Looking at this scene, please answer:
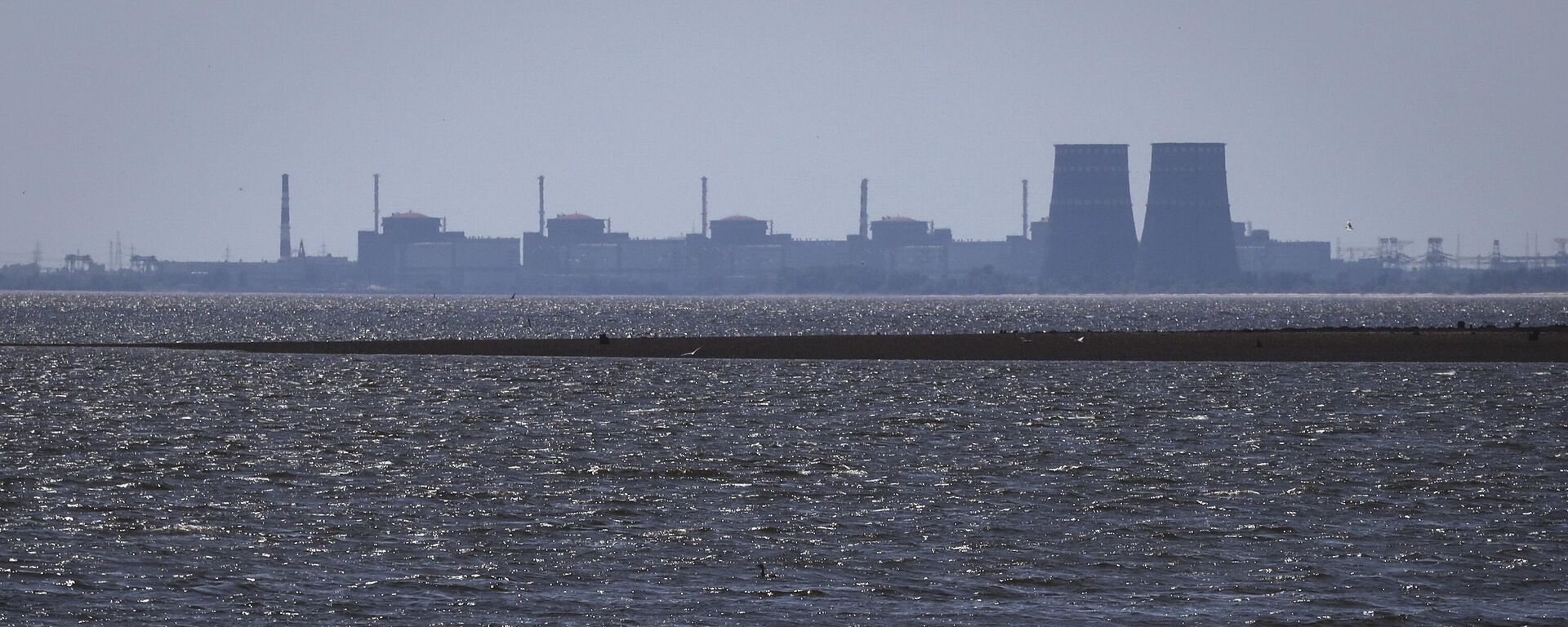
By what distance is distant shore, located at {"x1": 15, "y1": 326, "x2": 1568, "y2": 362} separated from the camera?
77250 millimetres

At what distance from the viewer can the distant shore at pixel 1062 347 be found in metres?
77.2

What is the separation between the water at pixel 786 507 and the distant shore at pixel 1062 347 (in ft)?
72.3

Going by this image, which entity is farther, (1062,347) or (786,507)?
(1062,347)

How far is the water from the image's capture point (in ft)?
66.9

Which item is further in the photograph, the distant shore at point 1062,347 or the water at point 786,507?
the distant shore at point 1062,347

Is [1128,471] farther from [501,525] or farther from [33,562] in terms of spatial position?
[33,562]

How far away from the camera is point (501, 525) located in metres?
26.2

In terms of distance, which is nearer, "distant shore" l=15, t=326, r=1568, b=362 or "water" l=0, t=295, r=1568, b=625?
"water" l=0, t=295, r=1568, b=625

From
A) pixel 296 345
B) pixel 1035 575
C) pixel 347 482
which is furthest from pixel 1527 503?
pixel 296 345

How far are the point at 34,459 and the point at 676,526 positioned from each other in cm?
1443

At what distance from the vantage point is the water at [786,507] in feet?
66.9

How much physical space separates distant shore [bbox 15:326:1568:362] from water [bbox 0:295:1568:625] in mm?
22045

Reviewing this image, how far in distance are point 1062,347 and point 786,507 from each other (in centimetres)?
5470

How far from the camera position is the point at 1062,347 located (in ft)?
269
